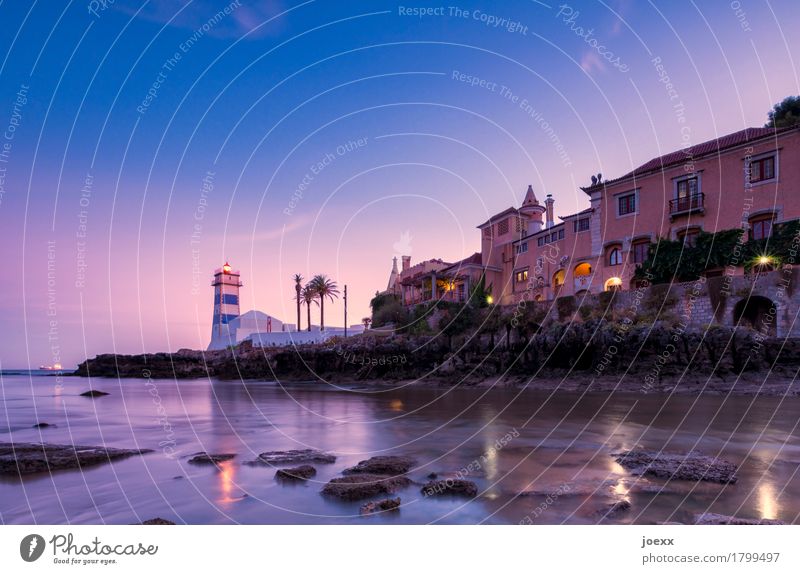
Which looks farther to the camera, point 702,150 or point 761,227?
point 702,150

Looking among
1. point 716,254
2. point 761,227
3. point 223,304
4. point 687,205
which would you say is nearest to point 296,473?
point 716,254

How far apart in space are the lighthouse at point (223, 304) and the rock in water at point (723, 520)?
315 ft

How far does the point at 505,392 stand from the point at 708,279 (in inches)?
645

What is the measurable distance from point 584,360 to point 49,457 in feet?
102

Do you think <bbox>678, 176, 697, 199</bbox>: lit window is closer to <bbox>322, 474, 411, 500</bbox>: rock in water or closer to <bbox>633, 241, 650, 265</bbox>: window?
<bbox>633, 241, 650, 265</bbox>: window

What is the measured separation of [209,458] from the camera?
11.3 m

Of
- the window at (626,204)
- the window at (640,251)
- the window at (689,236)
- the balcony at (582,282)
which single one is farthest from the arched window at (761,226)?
the balcony at (582,282)

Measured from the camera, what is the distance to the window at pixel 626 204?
39.4 metres

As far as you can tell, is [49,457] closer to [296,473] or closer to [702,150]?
[296,473]

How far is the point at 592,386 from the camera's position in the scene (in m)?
29.2

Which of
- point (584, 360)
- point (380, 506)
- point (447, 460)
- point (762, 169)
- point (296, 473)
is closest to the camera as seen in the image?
point (380, 506)

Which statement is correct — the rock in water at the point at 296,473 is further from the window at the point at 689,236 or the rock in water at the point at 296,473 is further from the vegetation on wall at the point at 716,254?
the window at the point at 689,236
